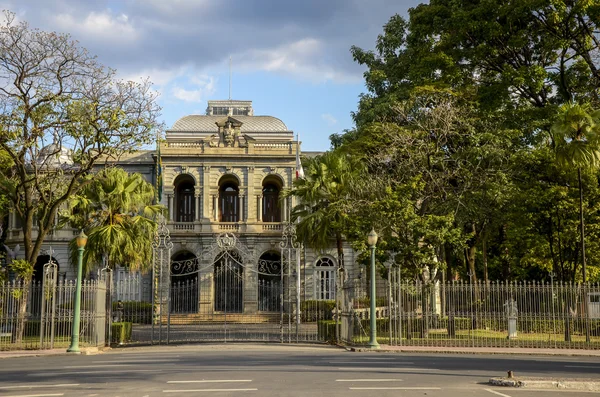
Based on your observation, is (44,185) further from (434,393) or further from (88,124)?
(434,393)

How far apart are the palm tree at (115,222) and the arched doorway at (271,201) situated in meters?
14.5

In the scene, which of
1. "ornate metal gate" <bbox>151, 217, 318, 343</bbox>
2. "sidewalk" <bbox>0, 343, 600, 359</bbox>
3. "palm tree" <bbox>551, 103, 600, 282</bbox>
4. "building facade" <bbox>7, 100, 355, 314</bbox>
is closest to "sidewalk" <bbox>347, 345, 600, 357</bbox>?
"sidewalk" <bbox>0, 343, 600, 359</bbox>

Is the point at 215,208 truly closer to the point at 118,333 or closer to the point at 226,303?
the point at 226,303

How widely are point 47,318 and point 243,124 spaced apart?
1213 inches

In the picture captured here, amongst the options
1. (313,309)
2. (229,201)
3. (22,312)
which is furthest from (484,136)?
(229,201)

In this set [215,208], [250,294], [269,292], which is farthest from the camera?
[215,208]

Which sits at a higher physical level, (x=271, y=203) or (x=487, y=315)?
(x=271, y=203)

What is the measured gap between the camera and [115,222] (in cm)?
3559

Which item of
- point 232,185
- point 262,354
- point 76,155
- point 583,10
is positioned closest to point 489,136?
point 583,10

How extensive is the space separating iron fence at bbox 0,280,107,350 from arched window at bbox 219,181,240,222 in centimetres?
2450

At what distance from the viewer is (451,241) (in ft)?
93.6

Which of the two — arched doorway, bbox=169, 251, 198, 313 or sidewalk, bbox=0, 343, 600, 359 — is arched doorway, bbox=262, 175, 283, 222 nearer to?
arched doorway, bbox=169, 251, 198, 313

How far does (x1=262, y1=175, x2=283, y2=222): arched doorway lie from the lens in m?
51.7

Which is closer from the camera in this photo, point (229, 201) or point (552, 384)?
point (552, 384)
